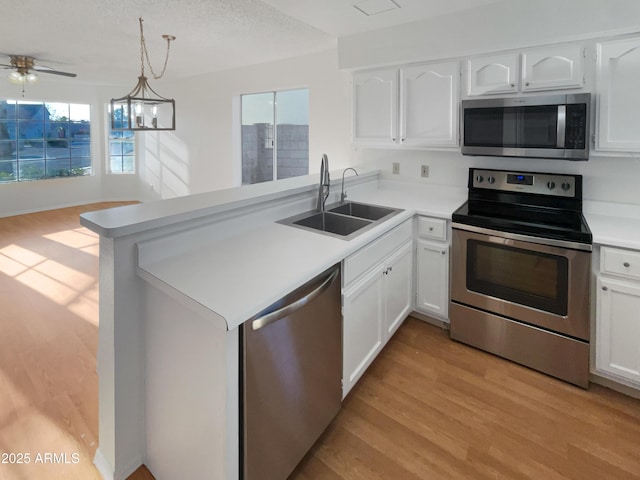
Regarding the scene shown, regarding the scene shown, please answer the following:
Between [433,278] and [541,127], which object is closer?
[541,127]

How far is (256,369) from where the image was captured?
126cm

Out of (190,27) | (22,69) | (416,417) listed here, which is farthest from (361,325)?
(22,69)

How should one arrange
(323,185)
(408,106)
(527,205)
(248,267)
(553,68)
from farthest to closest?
(408,106)
(527,205)
(323,185)
(553,68)
(248,267)

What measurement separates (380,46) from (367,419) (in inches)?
109

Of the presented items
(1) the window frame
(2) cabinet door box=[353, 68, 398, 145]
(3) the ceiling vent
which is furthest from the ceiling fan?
(3) the ceiling vent

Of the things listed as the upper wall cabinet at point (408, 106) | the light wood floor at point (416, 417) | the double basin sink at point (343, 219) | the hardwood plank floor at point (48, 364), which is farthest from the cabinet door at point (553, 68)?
the hardwood plank floor at point (48, 364)

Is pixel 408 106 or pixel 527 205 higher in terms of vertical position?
pixel 408 106

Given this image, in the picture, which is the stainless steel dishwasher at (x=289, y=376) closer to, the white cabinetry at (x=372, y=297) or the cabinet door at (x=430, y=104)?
the white cabinetry at (x=372, y=297)

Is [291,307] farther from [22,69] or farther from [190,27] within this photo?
[22,69]

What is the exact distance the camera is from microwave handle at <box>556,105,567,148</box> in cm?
221

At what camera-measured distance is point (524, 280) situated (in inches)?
88.5

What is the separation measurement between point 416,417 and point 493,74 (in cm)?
224

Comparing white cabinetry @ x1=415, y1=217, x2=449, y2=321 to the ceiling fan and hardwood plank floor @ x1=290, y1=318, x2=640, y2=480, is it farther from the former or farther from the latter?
the ceiling fan

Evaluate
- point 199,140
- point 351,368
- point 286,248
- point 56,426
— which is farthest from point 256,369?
point 199,140
